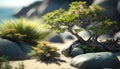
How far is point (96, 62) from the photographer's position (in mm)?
9641

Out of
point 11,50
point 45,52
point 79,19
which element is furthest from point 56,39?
point 45,52

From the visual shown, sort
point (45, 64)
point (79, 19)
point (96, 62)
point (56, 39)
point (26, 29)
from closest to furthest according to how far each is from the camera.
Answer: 1. point (96, 62)
2. point (45, 64)
3. point (79, 19)
4. point (26, 29)
5. point (56, 39)

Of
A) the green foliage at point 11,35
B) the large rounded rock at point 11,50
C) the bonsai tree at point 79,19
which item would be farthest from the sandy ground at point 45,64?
the bonsai tree at point 79,19

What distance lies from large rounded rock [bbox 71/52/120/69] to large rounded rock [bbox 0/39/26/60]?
7.62 feet

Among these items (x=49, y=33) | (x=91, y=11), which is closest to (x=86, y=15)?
(x=91, y=11)

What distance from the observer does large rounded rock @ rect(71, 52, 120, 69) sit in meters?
9.57

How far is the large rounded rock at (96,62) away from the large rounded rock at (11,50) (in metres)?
2.32

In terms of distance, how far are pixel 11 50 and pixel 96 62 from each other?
10.9ft

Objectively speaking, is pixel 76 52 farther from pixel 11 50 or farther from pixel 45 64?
pixel 11 50

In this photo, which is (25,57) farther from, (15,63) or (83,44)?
(83,44)

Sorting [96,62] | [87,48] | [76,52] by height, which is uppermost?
[87,48]

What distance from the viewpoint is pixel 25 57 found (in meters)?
11.4

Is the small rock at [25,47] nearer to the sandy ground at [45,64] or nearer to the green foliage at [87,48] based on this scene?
the sandy ground at [45,64]

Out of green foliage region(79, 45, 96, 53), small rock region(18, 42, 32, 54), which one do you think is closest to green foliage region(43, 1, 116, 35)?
green foliage region(79, 45, 96, 53)
